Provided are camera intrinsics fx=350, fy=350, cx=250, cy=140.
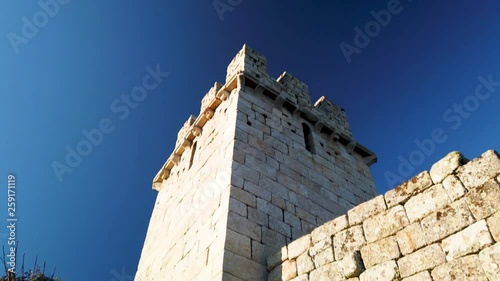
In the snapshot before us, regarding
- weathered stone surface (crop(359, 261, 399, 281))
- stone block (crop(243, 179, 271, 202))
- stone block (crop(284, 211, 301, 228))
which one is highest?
stone block (crop(243, 179, 271, 202))

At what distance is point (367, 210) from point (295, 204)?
71.6 inches

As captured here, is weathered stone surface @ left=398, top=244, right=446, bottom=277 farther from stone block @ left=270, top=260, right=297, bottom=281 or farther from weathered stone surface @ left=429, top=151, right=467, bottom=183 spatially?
stone block @ left=270, top=260, right=297, bottom=281

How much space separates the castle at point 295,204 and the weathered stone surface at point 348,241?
0.01 metres

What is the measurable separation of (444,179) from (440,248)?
636 mm

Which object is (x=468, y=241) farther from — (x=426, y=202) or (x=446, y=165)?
(x=446, y=165)

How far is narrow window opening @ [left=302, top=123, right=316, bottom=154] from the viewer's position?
732cm

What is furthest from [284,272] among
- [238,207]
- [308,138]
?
[308,138]

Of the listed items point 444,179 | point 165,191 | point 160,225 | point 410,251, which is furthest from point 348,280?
point 165,191

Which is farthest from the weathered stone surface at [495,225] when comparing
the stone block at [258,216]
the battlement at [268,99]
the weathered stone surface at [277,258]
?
the battlement at [268,99]

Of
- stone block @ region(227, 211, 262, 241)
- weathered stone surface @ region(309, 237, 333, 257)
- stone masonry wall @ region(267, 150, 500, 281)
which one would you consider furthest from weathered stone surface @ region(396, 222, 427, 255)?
stone block @ region(227, 211, 262, 241)

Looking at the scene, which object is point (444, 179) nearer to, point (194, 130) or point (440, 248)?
point (440, 248)

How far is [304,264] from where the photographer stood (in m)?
3.95

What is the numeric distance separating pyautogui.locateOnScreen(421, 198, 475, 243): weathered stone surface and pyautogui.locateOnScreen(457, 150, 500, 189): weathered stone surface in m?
0.18

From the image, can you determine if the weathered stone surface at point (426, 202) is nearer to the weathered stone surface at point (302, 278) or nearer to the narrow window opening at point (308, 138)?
the weathered stone surface at point (302, 278)
